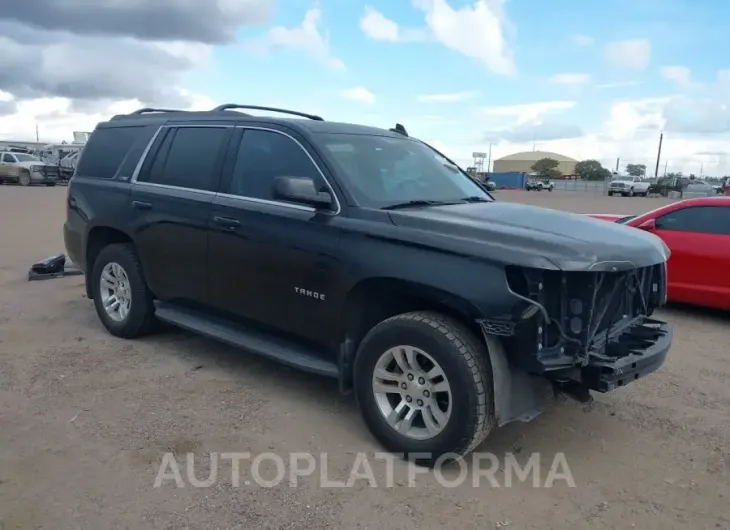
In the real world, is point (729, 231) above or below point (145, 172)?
below

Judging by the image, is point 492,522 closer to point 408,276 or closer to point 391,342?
point 391,342

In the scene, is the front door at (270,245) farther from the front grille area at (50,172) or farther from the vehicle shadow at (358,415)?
the front grille area at (50,172)

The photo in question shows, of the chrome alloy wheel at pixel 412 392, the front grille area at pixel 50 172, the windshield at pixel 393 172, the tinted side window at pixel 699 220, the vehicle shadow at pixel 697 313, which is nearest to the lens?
the chrome alloy wheel at pixel 412 392

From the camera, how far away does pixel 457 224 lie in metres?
3.71

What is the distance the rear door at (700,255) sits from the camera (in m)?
7.19

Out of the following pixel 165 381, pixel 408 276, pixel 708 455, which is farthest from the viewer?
pixel 165 381

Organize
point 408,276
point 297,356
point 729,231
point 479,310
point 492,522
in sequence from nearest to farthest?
point 492,522
point 479,310
point 408,276
point 297,356
point 729,231

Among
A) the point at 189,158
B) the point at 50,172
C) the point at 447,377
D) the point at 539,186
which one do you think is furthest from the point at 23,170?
the point at 539,186

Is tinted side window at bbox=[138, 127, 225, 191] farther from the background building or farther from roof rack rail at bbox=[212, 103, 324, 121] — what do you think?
the background building

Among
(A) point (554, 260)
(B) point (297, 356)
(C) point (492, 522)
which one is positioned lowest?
(C) point (492, 522)

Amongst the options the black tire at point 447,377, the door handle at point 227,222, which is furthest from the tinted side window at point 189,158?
the black tire at point 447,377

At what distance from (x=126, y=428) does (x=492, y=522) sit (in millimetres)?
2284

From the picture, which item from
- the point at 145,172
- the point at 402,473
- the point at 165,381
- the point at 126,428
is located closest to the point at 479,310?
the point at 402,473

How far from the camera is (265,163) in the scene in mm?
4684
